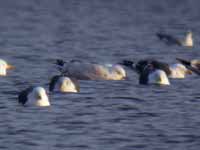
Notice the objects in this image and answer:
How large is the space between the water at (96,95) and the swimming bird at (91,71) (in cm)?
39

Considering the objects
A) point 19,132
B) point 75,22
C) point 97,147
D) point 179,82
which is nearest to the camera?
point 97,147

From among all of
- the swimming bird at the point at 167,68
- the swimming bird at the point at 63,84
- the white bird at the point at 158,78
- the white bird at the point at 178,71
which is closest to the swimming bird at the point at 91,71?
the swimming bird at the point at 167,68

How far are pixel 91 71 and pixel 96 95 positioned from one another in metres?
2.95

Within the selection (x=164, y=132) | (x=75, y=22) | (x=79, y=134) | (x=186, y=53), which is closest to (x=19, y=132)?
(x=79, y=134)

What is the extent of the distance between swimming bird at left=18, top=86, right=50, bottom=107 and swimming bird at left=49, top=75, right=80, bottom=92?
1.99 meters

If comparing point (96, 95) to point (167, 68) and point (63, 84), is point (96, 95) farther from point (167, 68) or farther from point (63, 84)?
point (167, 68)

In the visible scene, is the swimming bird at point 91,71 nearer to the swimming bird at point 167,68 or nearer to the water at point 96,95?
the water at point 96,95

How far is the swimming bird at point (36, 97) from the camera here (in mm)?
28016

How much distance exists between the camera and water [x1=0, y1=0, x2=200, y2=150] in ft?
79.6

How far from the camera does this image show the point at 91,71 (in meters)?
33.5

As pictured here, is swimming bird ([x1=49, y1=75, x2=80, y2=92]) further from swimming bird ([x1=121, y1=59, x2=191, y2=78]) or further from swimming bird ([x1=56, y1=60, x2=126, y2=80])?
swimming bird ([x1=121, y1=59, x2=191, y2=78])

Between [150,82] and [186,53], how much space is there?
31.6ft

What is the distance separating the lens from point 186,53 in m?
42.1

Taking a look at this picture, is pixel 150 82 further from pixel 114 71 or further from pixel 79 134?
pixel 79 134
